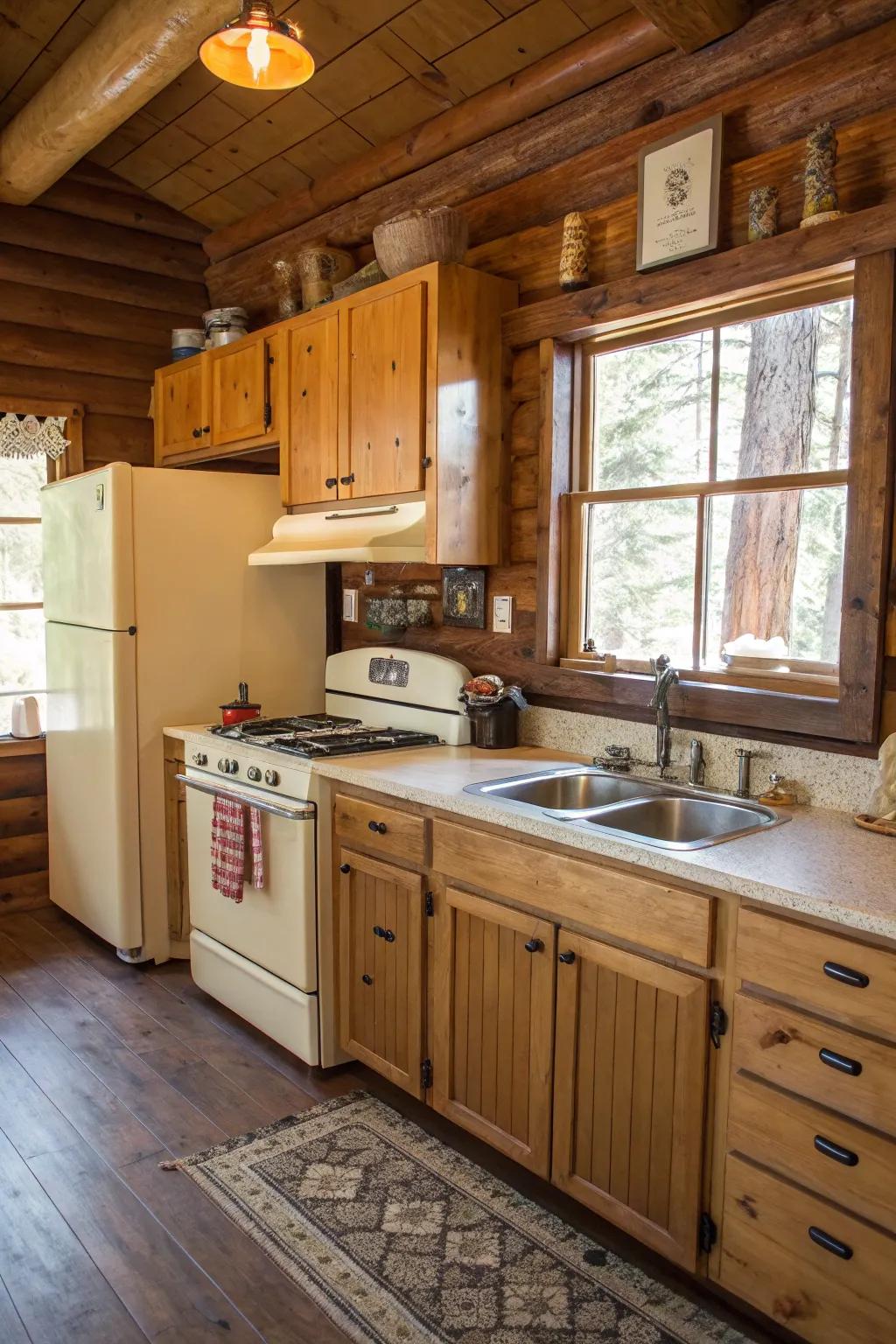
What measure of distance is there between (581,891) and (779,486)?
110 centimetres

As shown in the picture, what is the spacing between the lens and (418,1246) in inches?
82.7

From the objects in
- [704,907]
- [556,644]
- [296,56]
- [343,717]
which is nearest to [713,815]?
[704,907]

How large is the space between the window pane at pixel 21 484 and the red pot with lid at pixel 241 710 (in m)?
1.38

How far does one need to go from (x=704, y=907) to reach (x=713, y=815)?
0.58 meters

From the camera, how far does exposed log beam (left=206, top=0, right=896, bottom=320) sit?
88.6 inches

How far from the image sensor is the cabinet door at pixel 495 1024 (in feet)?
7.13

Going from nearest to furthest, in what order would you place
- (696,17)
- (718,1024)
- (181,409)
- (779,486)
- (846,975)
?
(846,975)
(718,1024)
(696,17)
(779,486)
(181,409)

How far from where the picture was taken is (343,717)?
3.59 m

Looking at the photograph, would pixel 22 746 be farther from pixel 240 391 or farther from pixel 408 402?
pixel 408 402

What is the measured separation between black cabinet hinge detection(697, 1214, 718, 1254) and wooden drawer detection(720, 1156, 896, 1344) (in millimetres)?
24

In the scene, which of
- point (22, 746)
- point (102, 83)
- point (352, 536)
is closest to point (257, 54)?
point (102, 83)

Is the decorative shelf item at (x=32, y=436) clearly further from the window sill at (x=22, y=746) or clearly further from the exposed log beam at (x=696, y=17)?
the exposed log beam at (x=696, y=17)

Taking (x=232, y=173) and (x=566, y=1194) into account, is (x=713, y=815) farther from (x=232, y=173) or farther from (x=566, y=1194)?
(x=232, y=173)

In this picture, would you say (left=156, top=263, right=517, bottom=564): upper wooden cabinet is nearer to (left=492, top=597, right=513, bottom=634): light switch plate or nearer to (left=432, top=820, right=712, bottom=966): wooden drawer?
(left=492, top=597, right=513, bottom=634): light switch plate
